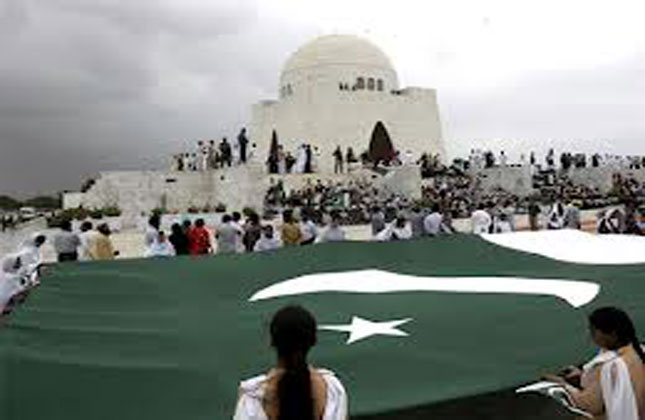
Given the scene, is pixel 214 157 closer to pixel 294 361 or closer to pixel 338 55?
pixel 338 55

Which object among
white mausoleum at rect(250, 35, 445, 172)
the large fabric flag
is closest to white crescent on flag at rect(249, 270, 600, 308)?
the large fabric flag

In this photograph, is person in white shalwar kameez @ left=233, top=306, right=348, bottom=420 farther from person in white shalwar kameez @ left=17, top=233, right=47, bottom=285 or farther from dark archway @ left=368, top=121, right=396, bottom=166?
dark archway @ left=368, top=121, right=396, bottom=166

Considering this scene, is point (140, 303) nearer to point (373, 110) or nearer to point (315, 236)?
point (315, 236)

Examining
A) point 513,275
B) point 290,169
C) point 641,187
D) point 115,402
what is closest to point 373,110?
point 290,169

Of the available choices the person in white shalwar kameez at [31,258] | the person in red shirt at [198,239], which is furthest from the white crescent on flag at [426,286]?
the person in red shirt at [198,239]

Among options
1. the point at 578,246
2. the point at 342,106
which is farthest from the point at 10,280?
the point at 342,106
